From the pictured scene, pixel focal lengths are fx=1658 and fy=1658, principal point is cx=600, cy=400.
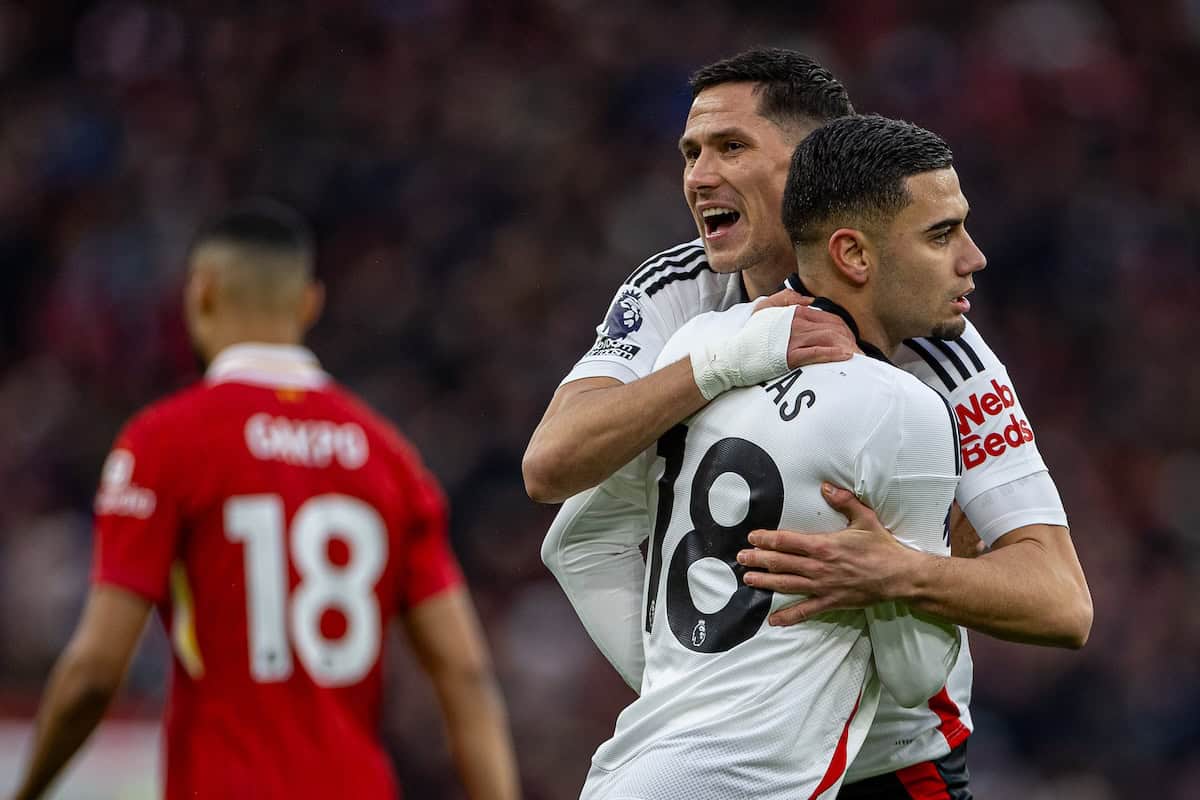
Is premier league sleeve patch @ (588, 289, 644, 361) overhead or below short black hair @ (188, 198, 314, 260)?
below

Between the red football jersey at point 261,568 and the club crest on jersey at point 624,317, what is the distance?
0.74m

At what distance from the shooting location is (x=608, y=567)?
4.21 metres

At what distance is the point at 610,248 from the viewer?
43.7ft

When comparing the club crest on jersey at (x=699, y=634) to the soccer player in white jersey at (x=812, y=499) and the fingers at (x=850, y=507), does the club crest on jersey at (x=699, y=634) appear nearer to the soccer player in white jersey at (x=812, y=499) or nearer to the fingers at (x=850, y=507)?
the soccer player in white jersey at (x=812, y=499)

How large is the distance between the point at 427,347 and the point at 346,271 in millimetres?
1136

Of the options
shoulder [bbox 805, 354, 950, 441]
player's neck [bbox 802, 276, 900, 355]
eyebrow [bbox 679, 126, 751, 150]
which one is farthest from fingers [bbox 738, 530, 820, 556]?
eyebrow [bbox 679, 126, 751, 150]

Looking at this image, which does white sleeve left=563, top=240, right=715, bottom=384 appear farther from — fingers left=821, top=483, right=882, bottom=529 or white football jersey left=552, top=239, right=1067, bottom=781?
fingers left=821, top=483, right=882, bottom=529

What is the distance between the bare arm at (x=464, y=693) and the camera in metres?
4.43

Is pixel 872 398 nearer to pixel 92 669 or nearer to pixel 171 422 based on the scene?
pixel 171 422

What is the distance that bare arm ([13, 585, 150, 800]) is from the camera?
13.4ft

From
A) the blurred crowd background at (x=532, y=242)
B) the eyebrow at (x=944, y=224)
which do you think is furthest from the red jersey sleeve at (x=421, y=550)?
the blurred crowd background at (x=532, y=242)

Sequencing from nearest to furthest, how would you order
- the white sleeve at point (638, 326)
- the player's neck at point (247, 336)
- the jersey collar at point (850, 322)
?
the jersey collar at point (850, 322) < the white sleeve at point (638, 326) < the player's neck at point (247, 336)

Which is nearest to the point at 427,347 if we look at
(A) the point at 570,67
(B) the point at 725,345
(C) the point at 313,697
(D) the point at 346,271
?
(D) the point at 346,271

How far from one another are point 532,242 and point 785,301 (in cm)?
987
